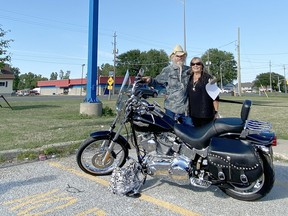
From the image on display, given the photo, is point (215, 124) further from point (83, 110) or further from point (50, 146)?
point (83, 110)

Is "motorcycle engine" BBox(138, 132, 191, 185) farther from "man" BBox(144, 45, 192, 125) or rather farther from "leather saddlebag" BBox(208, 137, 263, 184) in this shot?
"man" BBox(144, 45, 192, 125)

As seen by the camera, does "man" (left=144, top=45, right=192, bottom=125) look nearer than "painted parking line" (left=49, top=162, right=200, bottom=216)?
No

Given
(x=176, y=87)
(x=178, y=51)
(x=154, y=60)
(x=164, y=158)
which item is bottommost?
(x=164, y=158)

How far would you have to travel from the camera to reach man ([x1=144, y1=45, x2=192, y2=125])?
14.3 ft

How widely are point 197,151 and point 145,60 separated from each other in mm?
93675

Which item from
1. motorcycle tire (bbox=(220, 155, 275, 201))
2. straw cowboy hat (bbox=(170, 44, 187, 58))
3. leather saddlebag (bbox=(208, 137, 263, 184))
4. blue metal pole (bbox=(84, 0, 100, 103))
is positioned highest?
blue metal pole (bbox=(84, 0, 100, 103))

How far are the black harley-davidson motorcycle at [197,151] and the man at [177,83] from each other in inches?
30.0

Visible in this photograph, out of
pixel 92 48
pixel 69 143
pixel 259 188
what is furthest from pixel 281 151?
pixel 92 48

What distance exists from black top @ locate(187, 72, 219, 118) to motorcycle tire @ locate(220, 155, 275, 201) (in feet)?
3.48

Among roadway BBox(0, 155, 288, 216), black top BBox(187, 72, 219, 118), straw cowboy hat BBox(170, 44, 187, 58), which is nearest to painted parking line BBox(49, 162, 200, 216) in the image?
roadway BBox(0, 155, 288, 216)

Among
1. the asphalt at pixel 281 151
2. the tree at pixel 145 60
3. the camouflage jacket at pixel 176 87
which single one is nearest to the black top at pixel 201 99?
the camouflage jacket at pixel 176 87

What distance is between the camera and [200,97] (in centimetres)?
409

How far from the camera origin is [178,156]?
3547 millimetres

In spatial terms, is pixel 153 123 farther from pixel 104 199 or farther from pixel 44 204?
pixel 44 204
